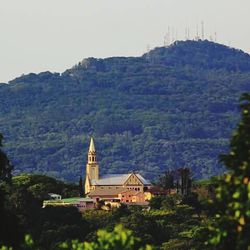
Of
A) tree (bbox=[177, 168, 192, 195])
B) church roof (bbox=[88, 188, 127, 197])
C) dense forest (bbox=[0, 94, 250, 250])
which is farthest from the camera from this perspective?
church roof (bbox=[88, 188, 127, 197])

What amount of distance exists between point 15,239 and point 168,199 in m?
90.9

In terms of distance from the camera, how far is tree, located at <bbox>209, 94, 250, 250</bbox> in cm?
2231

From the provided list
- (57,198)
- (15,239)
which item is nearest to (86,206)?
(57,198)

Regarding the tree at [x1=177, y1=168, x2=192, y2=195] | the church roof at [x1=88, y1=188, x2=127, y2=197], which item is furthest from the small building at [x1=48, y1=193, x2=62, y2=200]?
the church roof at [x1=88, y1=188, x2=127, y2=197]

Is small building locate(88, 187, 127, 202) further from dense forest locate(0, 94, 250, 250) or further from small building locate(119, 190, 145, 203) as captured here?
dense forest locate(0, 94, 250, 250)

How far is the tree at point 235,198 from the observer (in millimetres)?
22312

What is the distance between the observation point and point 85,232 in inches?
3423

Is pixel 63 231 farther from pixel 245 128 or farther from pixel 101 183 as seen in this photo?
pixel 101 183

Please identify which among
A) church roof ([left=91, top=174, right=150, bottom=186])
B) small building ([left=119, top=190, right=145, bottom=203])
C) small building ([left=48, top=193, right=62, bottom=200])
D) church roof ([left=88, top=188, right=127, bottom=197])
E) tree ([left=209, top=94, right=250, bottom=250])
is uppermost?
tree ([left=209, top=94, right=250, bottom=250])

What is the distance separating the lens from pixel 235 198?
22.5 m

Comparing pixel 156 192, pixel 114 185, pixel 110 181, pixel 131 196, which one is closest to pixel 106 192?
pixel 114 185

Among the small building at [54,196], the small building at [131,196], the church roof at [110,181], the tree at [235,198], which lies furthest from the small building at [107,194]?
the tree at [235,198]

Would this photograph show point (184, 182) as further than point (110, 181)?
No

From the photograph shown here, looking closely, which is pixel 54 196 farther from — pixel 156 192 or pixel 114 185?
pixel 114 185
